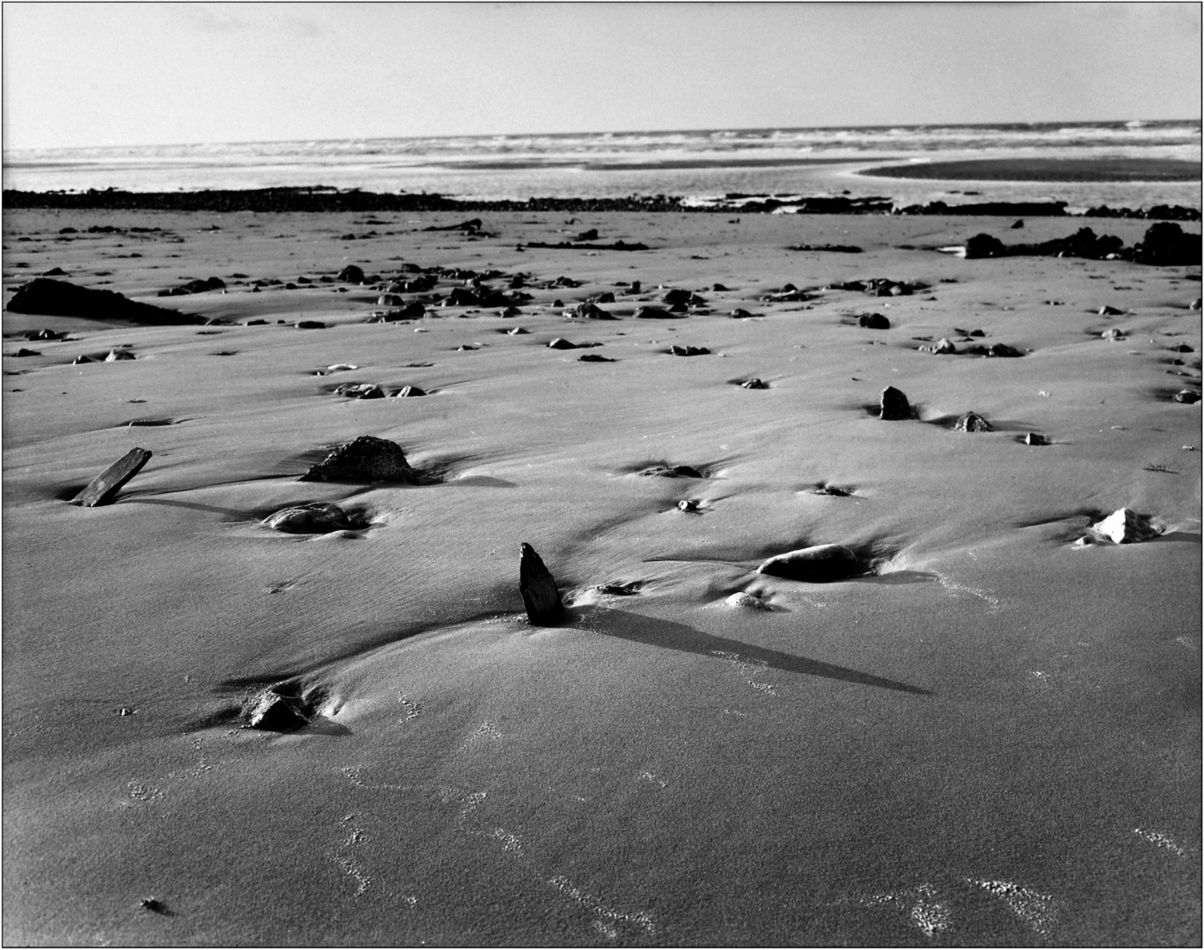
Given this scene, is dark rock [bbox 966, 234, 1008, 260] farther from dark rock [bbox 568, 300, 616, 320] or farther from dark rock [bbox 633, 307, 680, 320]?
dark rock [bbox 568, 300, 616, 320]

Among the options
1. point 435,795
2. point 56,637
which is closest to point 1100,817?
point 435,795

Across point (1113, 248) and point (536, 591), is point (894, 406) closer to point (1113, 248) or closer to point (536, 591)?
point (536, 591)

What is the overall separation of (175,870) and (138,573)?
108 cm

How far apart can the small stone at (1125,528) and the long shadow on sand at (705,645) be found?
102 centimetres

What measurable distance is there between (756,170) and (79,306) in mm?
23670

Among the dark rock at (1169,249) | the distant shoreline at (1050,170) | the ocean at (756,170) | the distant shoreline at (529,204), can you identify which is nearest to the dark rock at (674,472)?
the dark rock at (1169,249)

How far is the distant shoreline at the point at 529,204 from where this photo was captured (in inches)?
567

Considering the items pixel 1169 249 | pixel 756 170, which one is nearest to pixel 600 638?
pixel 1169 249

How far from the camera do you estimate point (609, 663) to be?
76.7 inches

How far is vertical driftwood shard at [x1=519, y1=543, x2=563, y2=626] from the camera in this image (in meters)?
2.10

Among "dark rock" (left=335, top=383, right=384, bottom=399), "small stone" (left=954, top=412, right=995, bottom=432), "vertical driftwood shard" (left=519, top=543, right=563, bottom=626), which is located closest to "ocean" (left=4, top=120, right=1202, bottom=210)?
"dark rock" (left=335, top=383, right=384, bottom=399)

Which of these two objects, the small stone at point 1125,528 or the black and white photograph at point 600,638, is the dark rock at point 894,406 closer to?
the black and white photograph at point 600,638

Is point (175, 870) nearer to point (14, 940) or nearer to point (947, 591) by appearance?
point (14, 940)

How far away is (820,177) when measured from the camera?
2397cm
